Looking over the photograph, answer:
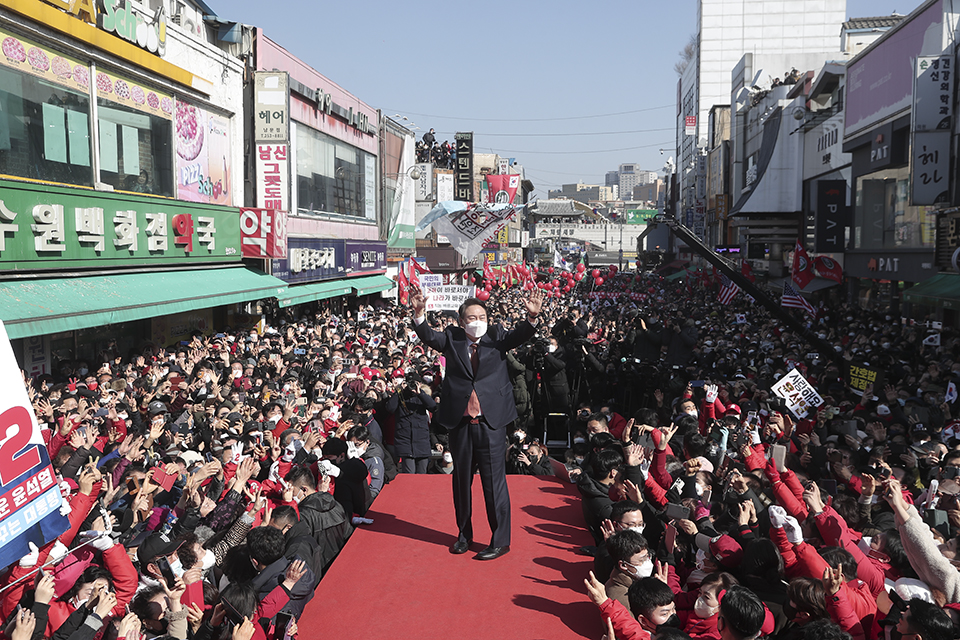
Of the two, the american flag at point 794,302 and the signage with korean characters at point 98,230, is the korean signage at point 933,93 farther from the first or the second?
the signage with korean characters at point 98,230

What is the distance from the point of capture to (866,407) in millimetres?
9648

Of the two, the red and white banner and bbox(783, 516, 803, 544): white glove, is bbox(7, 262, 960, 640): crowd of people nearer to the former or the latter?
bbox(783, 516, 803, 544): white glove

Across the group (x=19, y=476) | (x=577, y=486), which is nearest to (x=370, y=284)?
(x=577, y=486)

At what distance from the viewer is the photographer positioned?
8.87 m

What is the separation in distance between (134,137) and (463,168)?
3263 centimetres

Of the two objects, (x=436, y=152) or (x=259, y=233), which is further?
(x=436, y=152)

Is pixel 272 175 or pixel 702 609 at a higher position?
pixel 272 175

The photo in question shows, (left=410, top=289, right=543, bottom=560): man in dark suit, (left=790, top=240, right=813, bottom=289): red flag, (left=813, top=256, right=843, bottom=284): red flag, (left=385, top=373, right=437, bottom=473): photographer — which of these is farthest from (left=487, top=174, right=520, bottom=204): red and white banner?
(left=410, top=289, right=543, bottom=560): man in dark suit

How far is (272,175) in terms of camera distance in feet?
63.9

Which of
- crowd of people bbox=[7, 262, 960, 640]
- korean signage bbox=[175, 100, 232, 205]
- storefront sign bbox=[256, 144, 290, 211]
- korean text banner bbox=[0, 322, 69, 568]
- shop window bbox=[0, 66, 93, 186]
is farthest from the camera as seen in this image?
storefront sign bbox=[256, 144, 290, 211]

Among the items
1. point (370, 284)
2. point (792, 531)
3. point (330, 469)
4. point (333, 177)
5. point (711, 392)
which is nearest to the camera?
point (792, 531)

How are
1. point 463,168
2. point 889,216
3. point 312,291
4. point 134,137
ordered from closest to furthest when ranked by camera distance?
point 134,137 < point 889,216 < point 312,291 < point 463,168

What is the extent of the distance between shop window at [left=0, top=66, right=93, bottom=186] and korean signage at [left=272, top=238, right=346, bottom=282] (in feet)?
24.1

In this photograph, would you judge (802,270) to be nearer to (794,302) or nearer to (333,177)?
(794,302)
